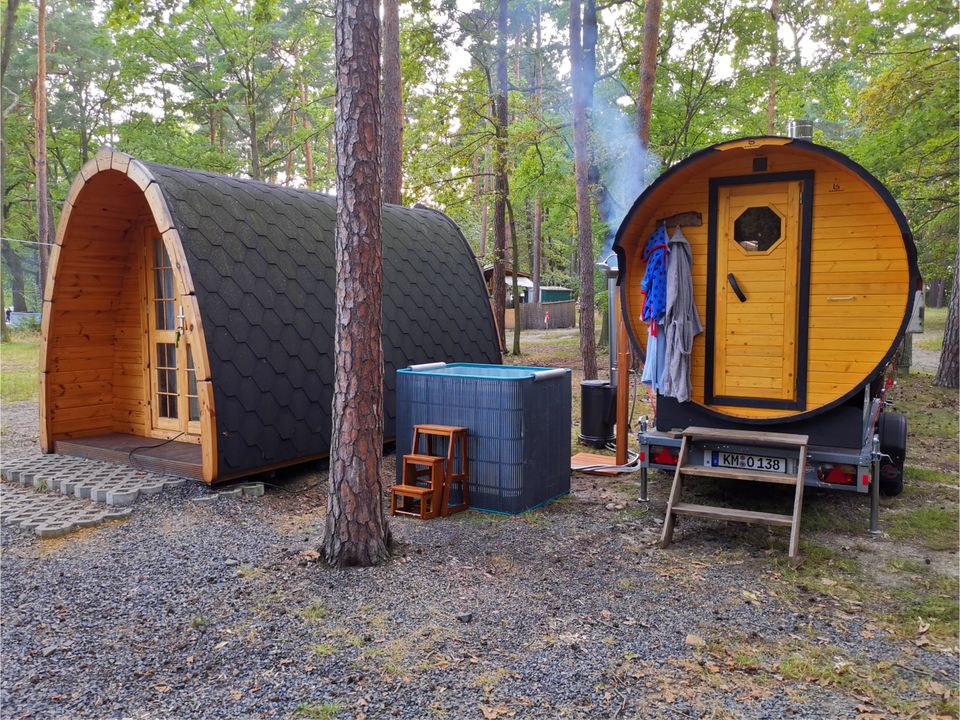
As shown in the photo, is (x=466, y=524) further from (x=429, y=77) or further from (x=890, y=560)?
(x=429, y=77)

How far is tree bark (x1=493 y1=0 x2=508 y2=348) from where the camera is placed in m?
16.0

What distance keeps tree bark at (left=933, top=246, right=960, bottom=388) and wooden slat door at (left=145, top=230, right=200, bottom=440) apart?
11.8 metres

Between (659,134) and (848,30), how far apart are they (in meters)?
3.97

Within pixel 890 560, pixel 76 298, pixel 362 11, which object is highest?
pixel 362 11

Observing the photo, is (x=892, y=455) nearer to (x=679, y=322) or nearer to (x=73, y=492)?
(x=679, y=322)

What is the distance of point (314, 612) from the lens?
3.76 meters

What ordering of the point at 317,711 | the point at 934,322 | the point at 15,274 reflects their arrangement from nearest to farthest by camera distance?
the point at 317,711
the point at 934,322
the point at 15,274

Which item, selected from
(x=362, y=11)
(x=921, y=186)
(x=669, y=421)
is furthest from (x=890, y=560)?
(x=921, y=186)

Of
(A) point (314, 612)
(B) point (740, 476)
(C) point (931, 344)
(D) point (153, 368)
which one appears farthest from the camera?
(C) point (931, 344)

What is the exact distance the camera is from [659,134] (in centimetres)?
1331

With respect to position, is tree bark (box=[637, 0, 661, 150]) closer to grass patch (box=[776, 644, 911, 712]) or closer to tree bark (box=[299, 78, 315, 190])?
grass patch (box=[776, 644, 911, 712])

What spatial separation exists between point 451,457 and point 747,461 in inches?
88.6

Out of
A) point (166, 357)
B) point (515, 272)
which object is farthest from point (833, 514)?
point (515, 272)

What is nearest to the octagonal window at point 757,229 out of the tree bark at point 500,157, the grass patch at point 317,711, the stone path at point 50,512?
the grass patch at point 317,711
